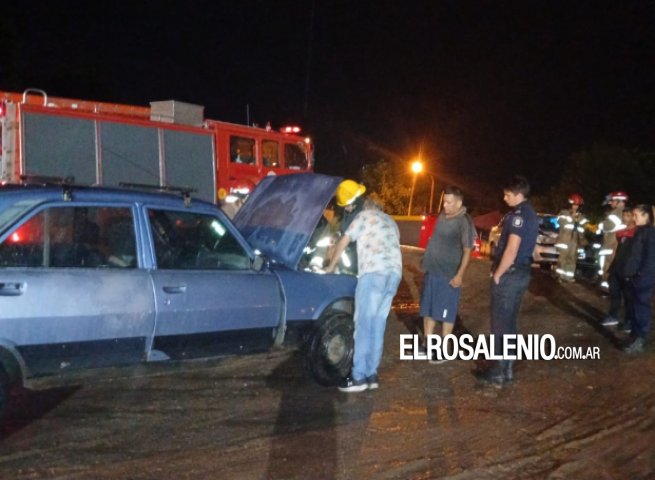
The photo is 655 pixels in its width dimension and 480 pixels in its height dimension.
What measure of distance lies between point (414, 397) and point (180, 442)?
2.26 m

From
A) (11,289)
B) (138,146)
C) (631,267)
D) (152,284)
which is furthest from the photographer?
(138,146)

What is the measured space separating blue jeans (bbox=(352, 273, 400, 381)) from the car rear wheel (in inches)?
8.9

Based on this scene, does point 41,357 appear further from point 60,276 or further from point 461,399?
point 461,399

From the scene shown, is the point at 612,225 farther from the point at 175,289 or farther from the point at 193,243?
the point at 175,289

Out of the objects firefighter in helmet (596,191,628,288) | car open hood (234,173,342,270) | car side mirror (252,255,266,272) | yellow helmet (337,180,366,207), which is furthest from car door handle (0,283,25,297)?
firefighter in helmet (596,191,628,288)

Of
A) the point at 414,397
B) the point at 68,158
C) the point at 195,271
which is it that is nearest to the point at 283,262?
the point at 195,271

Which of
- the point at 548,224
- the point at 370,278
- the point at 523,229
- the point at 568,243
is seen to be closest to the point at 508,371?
the point at 523,229

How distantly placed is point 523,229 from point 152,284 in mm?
3295

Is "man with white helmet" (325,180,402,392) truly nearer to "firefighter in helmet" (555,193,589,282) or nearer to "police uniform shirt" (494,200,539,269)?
"police uniform shirt" (494,200,539,269)

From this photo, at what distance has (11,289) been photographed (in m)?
4.76

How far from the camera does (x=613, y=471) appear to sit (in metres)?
5.22

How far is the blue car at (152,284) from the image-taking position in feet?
16.2

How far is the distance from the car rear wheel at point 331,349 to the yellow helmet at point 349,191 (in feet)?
3.27

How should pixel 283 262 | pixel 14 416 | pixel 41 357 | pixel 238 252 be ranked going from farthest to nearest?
pixel 283 262
pixel 238 252
pixel 14 416
pixel 41 357
